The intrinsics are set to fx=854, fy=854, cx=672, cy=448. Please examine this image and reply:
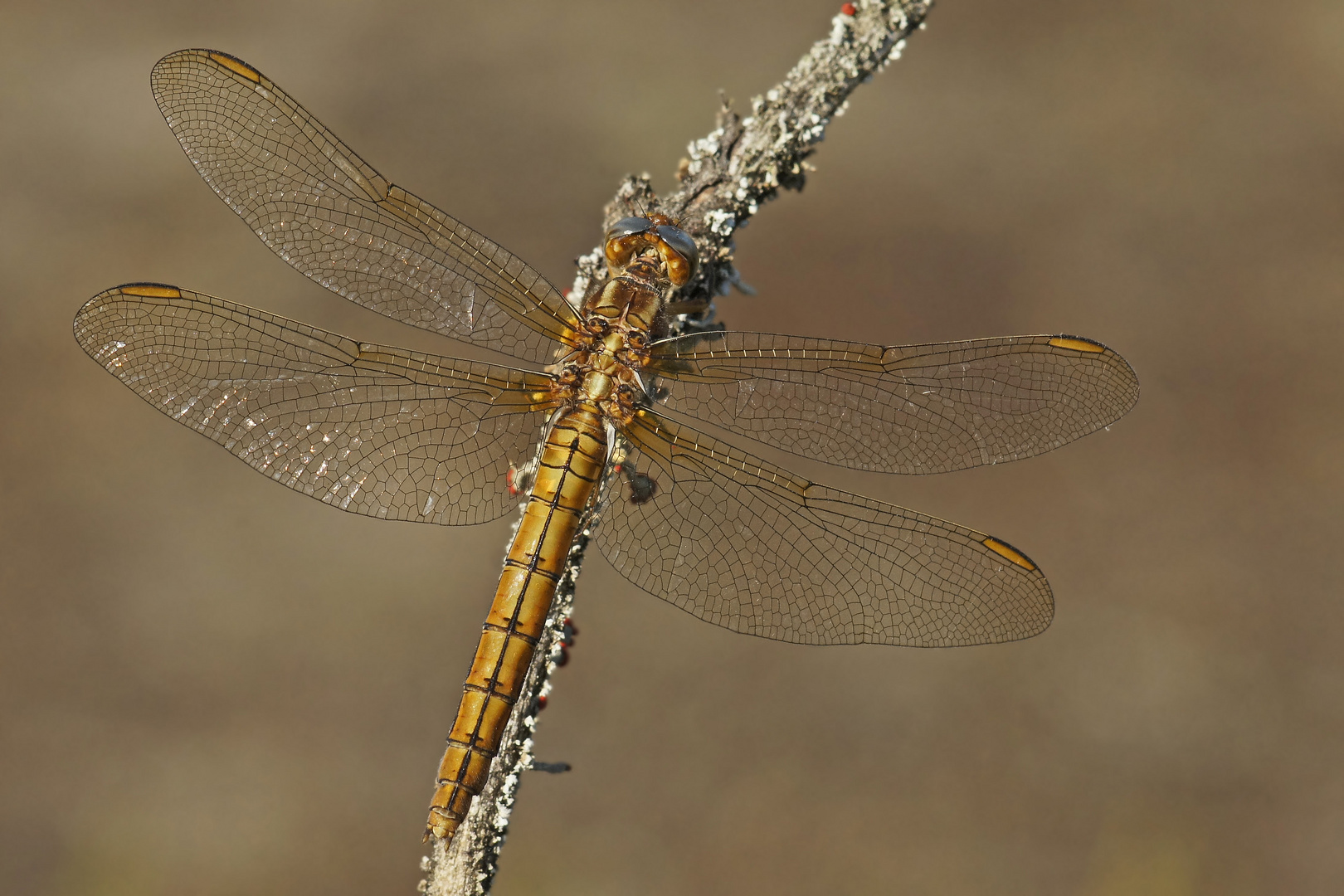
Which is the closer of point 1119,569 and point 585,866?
point 585,866

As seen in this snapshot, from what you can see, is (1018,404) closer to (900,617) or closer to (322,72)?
(900,617)

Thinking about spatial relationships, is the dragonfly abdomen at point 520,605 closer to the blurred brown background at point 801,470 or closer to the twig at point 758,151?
the twig at point 758,151

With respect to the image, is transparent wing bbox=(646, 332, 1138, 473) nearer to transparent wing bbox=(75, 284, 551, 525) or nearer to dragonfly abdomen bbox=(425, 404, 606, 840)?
dragonfly abdomen bbox=(425, 404, 606, 840)

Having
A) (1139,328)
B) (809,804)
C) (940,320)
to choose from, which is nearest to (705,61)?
(940,320)

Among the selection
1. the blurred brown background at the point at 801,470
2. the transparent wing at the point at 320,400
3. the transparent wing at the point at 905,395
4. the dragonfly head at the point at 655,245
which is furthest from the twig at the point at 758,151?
the blurred brown background at the point at 801,470

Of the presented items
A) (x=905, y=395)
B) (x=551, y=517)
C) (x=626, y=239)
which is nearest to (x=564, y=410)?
(x=551, y=517)

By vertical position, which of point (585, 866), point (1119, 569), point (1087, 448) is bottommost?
point (585, 866)

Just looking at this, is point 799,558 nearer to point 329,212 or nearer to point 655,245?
point 655,245

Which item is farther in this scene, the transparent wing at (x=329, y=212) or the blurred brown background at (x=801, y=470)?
the blurred brown background at (x=801, y=470)
